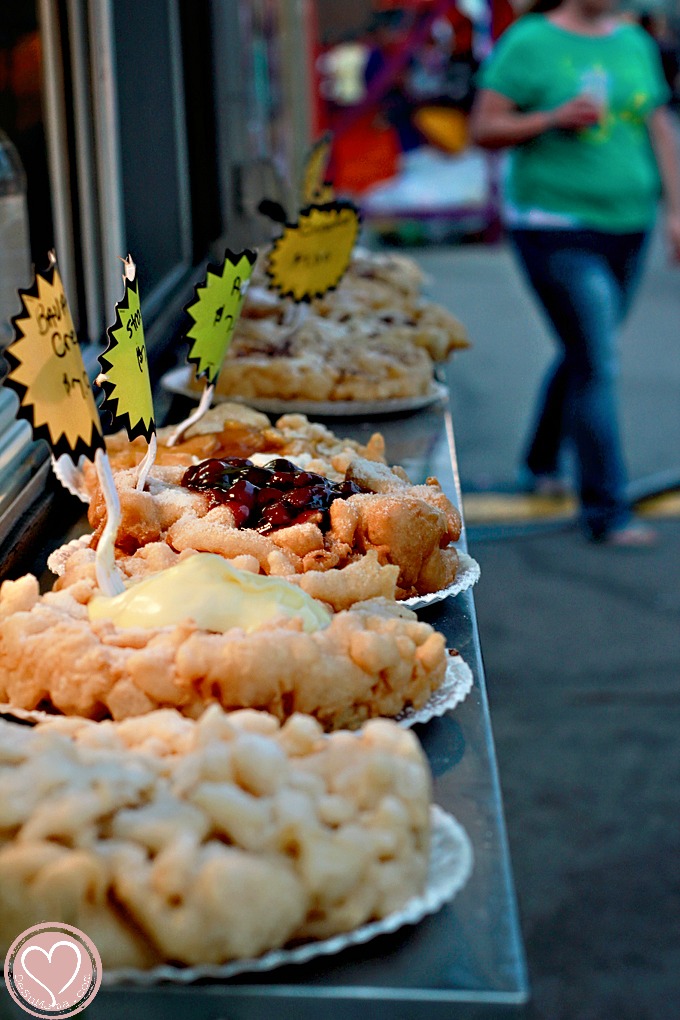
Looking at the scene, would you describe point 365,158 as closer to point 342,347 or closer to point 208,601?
point 342,347

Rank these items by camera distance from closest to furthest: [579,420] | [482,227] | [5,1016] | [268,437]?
[5,1016], [268,437], [579,420], [482,227]

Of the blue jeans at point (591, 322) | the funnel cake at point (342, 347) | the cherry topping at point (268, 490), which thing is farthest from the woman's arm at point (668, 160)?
the cherry topping at point (268, 490)

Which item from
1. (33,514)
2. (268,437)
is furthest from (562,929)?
(33,514)

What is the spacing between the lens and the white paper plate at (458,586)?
1517 millimetres

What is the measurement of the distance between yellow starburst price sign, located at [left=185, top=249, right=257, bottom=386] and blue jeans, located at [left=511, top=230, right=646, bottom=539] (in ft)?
7.77

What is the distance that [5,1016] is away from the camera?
0.96 m

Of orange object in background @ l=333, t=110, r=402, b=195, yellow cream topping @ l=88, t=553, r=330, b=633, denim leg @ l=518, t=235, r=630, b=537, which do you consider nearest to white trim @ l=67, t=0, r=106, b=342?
yellow cream topping @ l=88, t=553, r=330, b=633

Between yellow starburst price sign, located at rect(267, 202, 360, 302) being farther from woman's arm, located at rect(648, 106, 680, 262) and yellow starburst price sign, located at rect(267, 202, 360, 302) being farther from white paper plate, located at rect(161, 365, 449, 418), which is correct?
woman's arm, located at rect(648, 106, 680, 262)

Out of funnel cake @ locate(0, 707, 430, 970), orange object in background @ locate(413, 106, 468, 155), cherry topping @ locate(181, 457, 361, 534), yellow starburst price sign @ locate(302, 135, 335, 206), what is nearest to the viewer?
funnel cake @ locate(0, 707, 430, 970)

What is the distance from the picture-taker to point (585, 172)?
4.15 meters

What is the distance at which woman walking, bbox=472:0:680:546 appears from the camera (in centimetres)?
404

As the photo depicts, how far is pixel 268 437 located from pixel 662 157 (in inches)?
119

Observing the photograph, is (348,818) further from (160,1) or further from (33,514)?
(160,1)

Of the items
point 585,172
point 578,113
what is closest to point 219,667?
point 578,113
